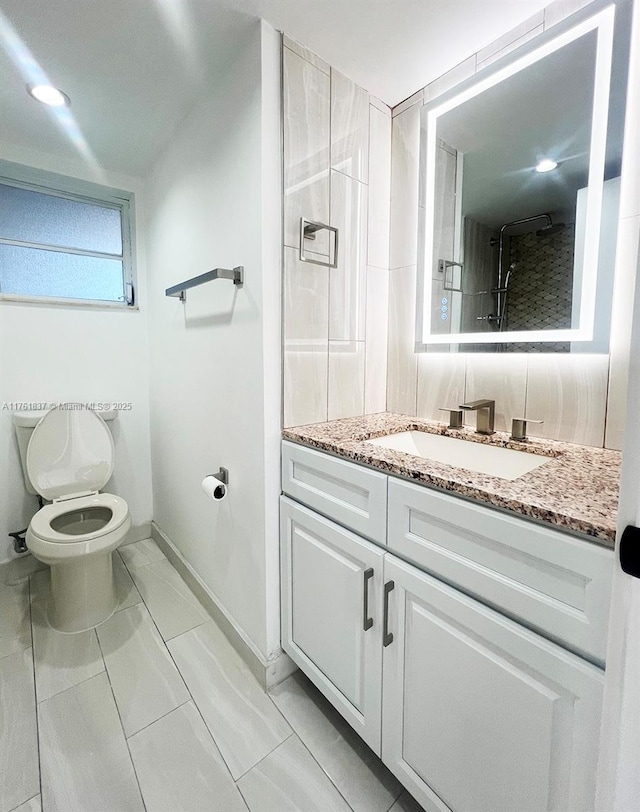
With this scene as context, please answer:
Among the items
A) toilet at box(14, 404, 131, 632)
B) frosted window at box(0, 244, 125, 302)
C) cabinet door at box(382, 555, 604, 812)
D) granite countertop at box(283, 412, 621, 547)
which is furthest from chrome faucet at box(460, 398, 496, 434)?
frosted window at box(0, 244, 125, 302)

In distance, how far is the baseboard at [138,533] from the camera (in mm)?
2299

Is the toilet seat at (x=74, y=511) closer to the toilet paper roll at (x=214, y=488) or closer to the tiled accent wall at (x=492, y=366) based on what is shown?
the toilet paper roll at (x=214, y=488)

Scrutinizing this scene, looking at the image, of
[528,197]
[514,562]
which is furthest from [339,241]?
[514,562]

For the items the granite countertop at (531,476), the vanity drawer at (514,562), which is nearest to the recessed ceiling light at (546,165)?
the granite countertop at (531,476)

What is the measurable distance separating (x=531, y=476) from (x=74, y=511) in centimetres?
191

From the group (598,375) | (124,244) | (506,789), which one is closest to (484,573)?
(506,789)

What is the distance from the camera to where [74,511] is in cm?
180

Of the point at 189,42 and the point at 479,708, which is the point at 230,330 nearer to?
the point at 189,42

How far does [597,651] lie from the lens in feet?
2.00

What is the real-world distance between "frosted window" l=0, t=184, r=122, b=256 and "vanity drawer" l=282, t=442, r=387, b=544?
1710mm

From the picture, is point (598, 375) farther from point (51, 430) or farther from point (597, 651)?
point (51, 430)

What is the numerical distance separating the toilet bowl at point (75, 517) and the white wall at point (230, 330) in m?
0.35

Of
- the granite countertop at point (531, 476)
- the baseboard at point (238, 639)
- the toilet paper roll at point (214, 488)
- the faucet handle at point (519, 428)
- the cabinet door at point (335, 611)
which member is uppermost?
the faucet handle at point (519, 428)

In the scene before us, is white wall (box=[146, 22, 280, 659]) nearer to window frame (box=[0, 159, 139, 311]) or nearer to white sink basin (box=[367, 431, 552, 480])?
window frame (box=[0, 159, 139, 311])
